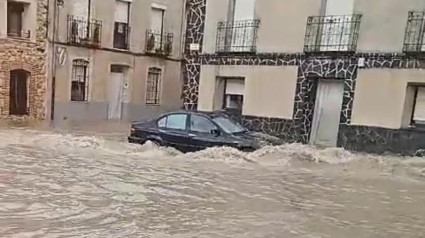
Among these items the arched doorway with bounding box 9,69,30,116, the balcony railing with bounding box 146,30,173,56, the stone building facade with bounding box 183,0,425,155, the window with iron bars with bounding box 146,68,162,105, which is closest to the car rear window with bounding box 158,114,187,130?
the stone building facade with bounding box 183,0,425,155

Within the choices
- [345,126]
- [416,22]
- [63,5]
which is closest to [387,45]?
[416,22]

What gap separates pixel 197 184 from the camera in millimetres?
9656

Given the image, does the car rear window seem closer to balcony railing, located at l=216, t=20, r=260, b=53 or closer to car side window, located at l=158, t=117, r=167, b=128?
car side window, located at l=158, t=117, r=167, b=128

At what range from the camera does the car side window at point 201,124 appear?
41.1ft

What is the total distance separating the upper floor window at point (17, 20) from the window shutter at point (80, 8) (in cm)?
224

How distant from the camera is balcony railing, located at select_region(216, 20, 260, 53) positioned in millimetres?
17109

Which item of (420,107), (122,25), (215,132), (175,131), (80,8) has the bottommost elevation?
(175,131)

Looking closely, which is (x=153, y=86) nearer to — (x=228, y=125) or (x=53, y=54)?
(x=53, y=54)

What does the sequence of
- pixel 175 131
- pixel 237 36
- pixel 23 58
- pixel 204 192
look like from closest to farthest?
pixel 204 192 → pixel 175 131 → pixel 237 36 → pixel 23 58

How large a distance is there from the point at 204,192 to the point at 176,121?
4.37 meters

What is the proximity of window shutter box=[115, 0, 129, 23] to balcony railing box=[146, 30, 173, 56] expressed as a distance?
1.47 m

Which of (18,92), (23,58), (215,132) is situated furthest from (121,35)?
(215,132)

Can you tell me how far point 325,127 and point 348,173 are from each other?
467 cm

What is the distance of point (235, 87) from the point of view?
1803 centimetres
